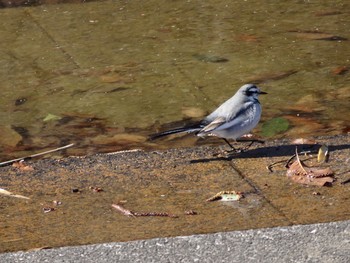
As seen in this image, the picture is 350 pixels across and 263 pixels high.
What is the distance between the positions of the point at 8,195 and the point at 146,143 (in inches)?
55.2

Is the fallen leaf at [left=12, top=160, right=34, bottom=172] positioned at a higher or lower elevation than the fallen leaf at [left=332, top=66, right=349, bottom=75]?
higher

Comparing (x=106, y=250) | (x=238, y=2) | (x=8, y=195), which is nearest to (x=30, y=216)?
(x=8, y=195)

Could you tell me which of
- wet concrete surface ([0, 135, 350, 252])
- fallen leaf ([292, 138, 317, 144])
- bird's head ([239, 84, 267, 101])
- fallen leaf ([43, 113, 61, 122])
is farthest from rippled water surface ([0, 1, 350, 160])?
wet concrete surface ([0, 135, 350, 252])

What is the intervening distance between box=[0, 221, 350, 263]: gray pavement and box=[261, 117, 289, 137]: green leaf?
6.58 ft

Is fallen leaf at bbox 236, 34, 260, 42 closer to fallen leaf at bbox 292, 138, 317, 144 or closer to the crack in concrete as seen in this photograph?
fallen leaf at bbox 292, 138, 317, 144

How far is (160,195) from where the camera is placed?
6438 mm

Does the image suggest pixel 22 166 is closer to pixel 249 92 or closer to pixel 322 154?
pixel 249 92

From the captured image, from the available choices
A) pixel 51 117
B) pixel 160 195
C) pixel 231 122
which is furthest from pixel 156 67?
pixel 160 195

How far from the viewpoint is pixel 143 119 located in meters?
8.06

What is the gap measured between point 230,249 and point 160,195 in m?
1.04

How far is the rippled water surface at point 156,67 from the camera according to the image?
7.91 metres

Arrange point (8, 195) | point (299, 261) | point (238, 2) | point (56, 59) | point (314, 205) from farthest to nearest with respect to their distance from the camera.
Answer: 1. point (238, 2)
2. point (56, 59)
3. point (8, 195)
4. point (314, 205)
5. point (299, 261)

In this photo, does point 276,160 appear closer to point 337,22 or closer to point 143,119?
point 143,119

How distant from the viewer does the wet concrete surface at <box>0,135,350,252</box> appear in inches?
232
